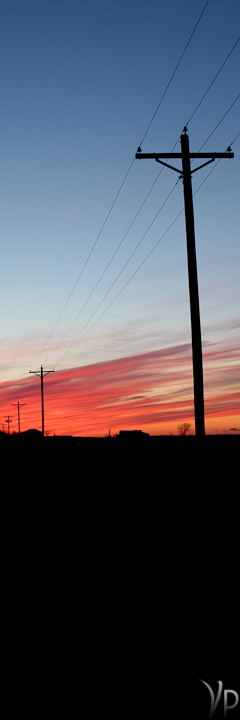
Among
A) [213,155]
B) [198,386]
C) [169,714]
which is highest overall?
[213,155]

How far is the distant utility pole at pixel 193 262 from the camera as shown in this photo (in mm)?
15203

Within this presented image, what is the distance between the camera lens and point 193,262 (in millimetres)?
16156

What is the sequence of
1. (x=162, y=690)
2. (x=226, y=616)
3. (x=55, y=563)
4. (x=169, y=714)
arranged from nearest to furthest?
1. (x=169, y=714)
2. (x=162, y=690)
3. (x=226, y=616)
4. (x=55, y=563)

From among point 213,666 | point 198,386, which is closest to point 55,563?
point 213,666

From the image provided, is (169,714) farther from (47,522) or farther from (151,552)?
(47,522)

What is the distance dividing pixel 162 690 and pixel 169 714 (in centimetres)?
32

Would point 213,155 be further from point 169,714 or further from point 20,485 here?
point 169,714

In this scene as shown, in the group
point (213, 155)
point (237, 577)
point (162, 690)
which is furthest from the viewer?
point (213, 155)

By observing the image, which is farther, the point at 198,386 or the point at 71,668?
the point at 198,386

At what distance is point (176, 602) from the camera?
6.43 m

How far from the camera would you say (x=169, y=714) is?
4.14m

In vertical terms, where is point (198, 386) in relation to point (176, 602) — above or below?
above

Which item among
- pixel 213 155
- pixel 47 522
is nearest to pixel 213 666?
pixel 47 522

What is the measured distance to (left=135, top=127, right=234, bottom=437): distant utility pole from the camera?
15.2 m
